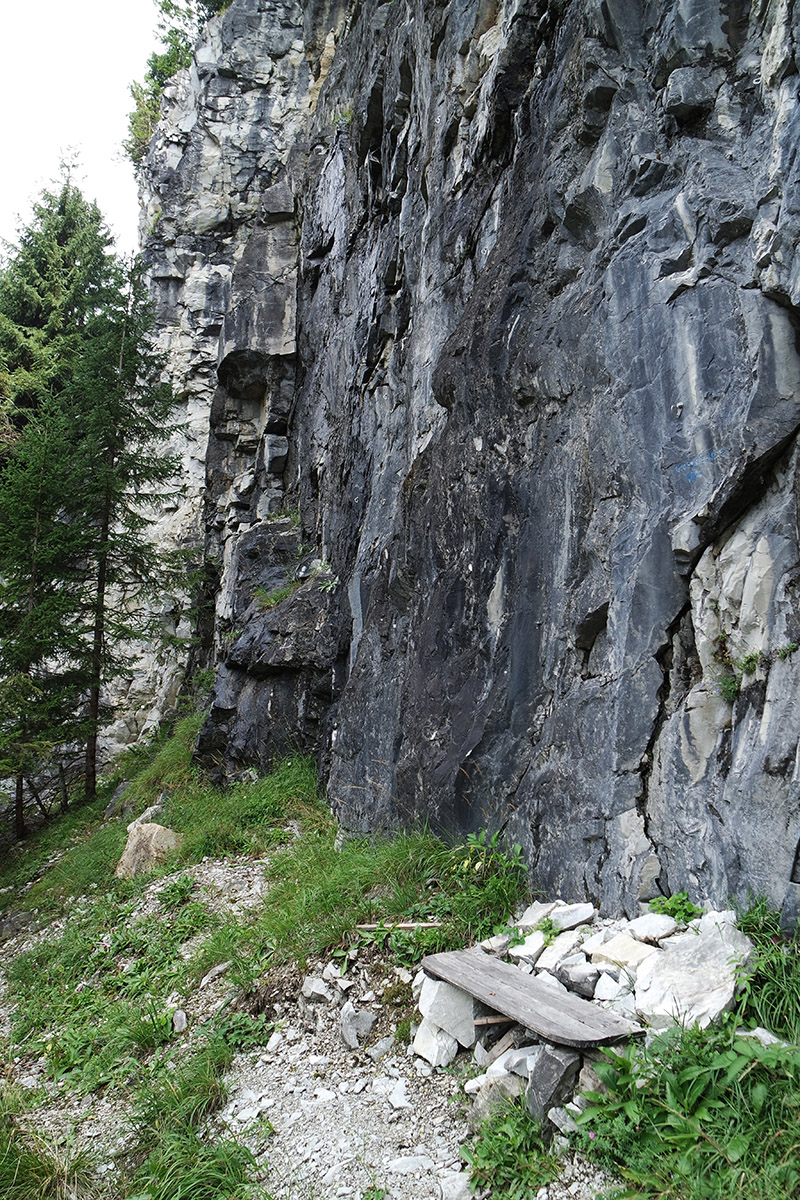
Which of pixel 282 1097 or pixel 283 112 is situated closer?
pixel 282 1097

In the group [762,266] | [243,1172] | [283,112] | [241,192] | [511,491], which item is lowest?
[243,1172]

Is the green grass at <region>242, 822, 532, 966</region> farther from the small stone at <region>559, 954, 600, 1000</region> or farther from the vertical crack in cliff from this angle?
the vertical crack in cliff

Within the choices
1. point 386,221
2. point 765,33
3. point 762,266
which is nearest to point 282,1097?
point 762,266

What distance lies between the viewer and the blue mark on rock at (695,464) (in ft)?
12.4

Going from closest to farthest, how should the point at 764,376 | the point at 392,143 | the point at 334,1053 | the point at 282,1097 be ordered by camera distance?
the point at 764,376
the point at 282,1097
the point at 334,1053
the point at 392,143

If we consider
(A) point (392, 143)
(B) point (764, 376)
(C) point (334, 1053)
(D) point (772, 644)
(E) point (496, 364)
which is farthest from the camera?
(A) point (392, 143)

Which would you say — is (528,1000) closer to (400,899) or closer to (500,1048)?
(500,1048)

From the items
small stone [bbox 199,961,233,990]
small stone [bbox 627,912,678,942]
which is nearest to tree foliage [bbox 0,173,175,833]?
small stone [bbox 199,961,233,990]

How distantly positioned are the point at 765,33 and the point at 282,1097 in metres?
6.55

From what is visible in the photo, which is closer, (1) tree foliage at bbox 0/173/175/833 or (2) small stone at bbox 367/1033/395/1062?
(2) small stone at bbox 367/1033/395/1062

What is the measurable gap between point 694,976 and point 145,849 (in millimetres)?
7838

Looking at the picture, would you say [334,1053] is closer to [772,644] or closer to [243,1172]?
[243,1172]

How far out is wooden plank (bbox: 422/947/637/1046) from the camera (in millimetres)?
2908

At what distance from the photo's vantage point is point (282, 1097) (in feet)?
12.7
